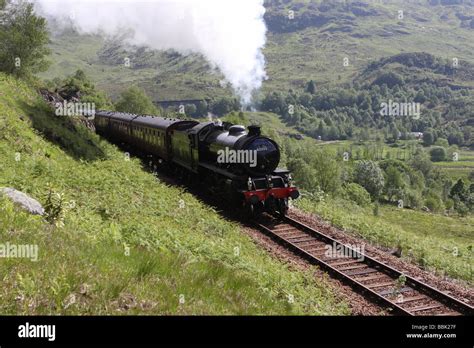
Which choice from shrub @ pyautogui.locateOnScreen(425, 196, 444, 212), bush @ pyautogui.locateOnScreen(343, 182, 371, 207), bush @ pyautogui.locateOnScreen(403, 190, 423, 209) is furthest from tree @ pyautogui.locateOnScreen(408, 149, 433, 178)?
bush @ pyautogui.locateOnScreen(343, 182, 371, 207)

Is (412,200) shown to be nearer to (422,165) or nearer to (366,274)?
(422,165)

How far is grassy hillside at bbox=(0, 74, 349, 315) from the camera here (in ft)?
23.9

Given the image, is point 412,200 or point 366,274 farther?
point 412,200

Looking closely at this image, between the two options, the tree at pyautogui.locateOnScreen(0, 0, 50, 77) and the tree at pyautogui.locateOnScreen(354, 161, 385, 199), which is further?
the tree at pyautogui.locateOnScreen(354, 161, 385, 199)

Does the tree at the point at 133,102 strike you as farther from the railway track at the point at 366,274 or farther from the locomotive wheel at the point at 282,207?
the railway track at the point at 366,274

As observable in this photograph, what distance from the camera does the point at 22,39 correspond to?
40156mm

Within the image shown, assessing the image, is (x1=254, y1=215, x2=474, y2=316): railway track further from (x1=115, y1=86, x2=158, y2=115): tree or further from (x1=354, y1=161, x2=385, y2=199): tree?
(x1=354, y1=161, x2=385, y2=199): tree

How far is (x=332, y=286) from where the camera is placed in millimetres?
13820

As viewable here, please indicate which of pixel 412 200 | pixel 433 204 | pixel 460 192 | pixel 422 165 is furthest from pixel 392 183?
pixel 422 165

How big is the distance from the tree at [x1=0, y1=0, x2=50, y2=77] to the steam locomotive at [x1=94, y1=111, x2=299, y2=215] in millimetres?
19782

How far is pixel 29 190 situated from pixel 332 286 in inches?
419

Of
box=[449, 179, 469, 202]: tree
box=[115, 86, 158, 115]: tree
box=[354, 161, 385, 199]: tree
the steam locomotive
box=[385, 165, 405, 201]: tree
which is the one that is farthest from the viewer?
box=[449, 179, 469, 202]: tree

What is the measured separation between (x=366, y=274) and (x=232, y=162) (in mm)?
8928

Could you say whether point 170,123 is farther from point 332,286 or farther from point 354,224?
point 332,286
